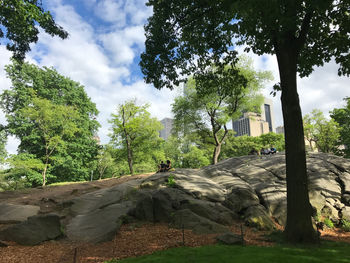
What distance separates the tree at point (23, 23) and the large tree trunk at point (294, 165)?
1151 cm

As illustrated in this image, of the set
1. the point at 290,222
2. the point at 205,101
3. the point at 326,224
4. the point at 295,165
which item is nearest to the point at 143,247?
the point at 290,222

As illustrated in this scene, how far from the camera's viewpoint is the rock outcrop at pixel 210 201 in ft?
33.4

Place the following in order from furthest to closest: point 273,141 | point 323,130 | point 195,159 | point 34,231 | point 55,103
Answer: point 273,141
point 195,159
point 323,130
point 55,103
point 34,231

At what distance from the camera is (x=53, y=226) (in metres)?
9.61

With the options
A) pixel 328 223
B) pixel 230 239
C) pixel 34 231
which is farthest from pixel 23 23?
pixel 328 223

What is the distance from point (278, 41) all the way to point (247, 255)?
825 centimetres

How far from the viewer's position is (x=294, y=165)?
26.5 ft

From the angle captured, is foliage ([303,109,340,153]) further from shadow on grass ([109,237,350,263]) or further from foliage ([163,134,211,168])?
shadow on grass ([109,237,350,263])

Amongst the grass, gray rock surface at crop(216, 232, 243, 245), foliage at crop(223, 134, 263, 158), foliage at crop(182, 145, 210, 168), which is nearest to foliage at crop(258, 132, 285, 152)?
foliage at crop(223, 134, 263, 158)

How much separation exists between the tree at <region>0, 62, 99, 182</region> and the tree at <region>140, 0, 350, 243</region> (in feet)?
84.1

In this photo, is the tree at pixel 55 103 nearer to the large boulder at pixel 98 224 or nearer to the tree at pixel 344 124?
the large boulder at pixel 98 224

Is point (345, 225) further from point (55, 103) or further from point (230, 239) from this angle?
point (55, 103)

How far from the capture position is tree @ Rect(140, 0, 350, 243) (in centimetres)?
768

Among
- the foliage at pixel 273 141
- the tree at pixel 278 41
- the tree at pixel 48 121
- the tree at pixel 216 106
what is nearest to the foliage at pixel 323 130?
the foliage at pixel 273 141
